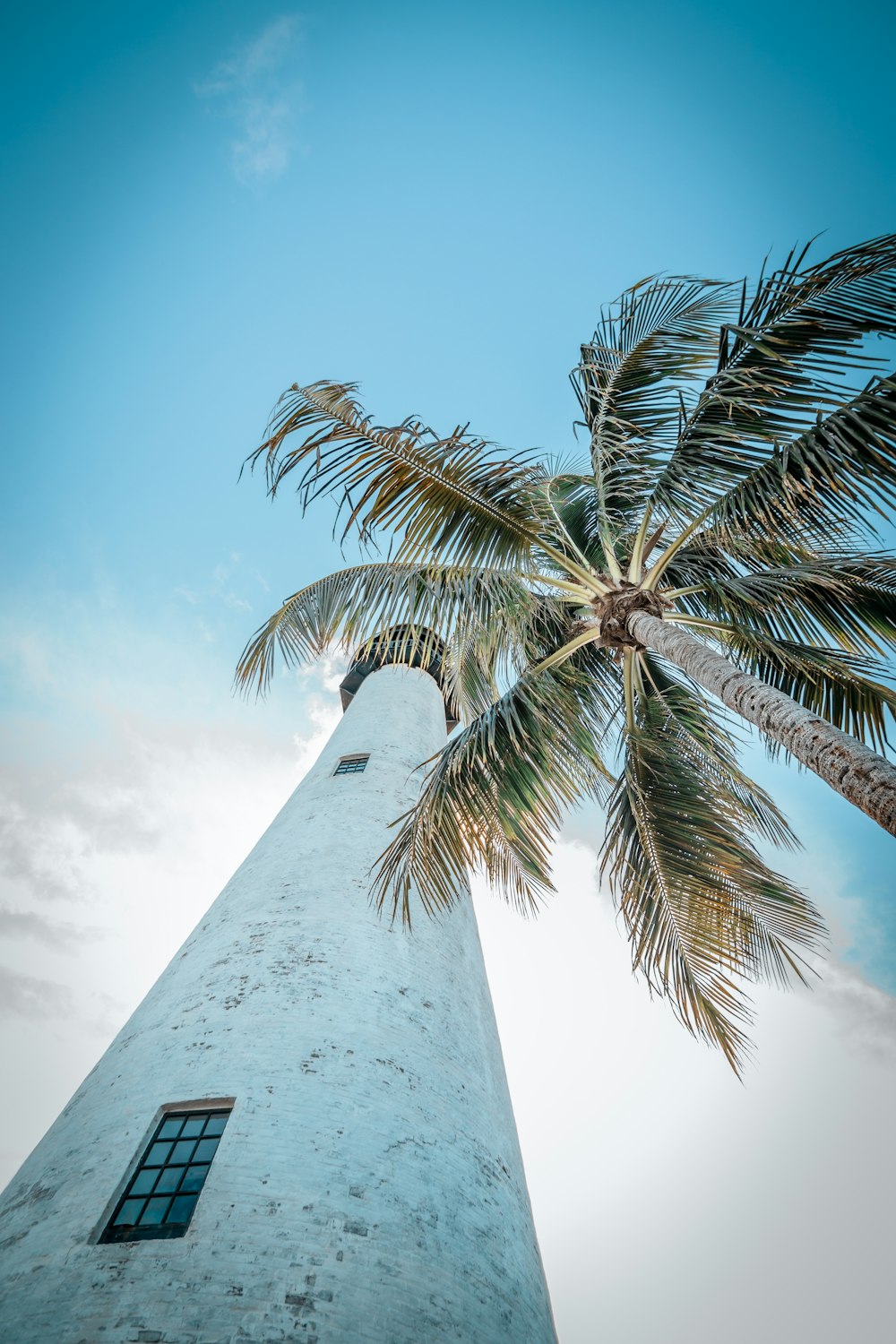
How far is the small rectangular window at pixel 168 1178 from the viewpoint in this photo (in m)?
5.06

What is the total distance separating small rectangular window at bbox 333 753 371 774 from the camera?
1188 cm

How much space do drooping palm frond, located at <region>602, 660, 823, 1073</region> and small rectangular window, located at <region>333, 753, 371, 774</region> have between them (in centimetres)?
512

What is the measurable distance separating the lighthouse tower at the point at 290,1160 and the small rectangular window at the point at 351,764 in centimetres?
292

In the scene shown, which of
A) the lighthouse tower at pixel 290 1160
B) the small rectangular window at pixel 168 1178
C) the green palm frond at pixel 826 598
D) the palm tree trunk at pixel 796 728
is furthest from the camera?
the green palm frond at pixel 826 598

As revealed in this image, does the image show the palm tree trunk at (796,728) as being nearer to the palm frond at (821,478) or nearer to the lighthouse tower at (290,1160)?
the palm frond at (821,478)

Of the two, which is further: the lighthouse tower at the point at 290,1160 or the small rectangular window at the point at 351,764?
the small rectangular window at the point at 351,764

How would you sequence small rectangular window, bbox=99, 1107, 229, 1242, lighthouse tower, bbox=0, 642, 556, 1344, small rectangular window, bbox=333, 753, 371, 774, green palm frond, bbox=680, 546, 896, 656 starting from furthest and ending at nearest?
small rectangular window, bbox=333, 753, 371, 774 → green palm frond, bbox=680, 546, 896, 656 → small rectangular window, bbox=99, 1107, 229, 1242 → lighthouse tower, bbox=0, 642, 556, 1344

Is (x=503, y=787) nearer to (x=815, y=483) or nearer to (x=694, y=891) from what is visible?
(x=694, y=891)

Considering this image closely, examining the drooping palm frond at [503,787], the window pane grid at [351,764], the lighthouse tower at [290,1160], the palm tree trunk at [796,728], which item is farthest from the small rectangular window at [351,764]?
the palm tree trunk at [796,728]

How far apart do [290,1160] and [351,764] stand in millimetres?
7071

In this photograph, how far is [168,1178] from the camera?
5.43 metres

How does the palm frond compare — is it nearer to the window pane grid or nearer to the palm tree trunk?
the palm tree trunk

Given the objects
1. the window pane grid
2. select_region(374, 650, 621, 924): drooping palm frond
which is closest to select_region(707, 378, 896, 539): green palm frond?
select_region(374, 650, 621, 924): drooping palm frond

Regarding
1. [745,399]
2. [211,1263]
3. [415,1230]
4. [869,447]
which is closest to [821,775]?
[869,447]
